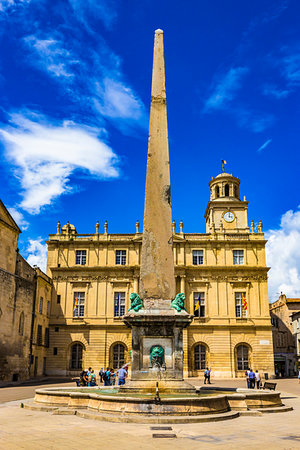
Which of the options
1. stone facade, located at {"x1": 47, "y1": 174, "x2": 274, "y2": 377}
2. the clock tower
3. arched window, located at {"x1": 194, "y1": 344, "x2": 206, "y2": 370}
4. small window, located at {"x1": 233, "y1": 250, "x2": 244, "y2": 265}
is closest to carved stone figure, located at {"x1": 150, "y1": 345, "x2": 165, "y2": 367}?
stone facade, located at {"x1": 47, "y1": 174, "x2": 274, "y2": 377}

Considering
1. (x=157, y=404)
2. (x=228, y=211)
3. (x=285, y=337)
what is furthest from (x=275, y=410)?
(x=285, y=337)

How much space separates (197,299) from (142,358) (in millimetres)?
25848

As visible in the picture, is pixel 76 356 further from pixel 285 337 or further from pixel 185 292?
pixel 285 337

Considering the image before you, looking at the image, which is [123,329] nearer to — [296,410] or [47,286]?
[47,286]

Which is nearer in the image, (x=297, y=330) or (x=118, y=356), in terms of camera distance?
(x=118, y=356)

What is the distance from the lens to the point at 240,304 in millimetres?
36156

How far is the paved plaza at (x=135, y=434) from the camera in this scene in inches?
258

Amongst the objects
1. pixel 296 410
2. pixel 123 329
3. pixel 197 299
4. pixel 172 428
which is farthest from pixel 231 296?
pixel 172 428

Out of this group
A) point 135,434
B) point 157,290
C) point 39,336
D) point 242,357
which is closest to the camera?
point 135,434

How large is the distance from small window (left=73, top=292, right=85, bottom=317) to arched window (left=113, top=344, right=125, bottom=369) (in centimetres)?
397

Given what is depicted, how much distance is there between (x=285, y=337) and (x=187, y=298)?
62.1 feet

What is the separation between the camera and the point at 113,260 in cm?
3734

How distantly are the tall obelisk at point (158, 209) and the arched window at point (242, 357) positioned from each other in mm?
26375

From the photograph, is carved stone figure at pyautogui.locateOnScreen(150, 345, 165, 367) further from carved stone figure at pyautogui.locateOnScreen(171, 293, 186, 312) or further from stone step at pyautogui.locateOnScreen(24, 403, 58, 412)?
stone step at pyautogui.locateOnScreen(24, 403, 58, 412)
